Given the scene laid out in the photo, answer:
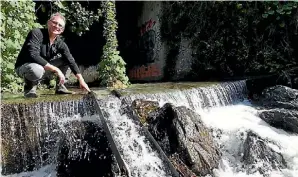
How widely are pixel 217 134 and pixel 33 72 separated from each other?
111 inches

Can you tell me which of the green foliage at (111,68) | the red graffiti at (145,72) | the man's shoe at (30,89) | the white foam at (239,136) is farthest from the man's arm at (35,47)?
the red graffiti at (145,72)

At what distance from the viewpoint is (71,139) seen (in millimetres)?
4809

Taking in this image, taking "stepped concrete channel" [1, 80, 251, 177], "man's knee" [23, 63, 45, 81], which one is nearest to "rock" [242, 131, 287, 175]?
"stepped concrete channel" [1, 80, 251, 177]

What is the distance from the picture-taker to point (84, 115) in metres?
5.32

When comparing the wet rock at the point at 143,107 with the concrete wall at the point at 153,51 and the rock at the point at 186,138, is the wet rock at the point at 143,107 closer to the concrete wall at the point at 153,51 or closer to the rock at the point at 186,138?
the rock at the point at 186,138

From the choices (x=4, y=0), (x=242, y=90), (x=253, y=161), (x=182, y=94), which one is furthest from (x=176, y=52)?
(x=253, y=161)

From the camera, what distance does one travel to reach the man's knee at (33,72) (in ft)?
14.0

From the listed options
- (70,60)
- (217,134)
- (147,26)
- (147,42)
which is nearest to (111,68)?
(217,134)

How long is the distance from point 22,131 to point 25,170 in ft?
1.70

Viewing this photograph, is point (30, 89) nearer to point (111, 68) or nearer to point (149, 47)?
point (111, 68)

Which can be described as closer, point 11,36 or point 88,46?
point 11,36

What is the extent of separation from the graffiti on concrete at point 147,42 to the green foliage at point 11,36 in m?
5.30

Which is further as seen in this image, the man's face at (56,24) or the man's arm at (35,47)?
the man's arm at (35,47)

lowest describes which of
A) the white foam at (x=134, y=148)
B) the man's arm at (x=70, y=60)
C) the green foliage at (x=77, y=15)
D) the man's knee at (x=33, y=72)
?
the white foam at (x=134, y=148)
